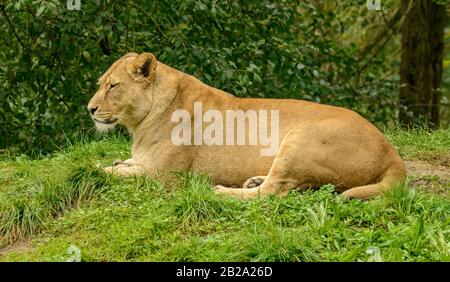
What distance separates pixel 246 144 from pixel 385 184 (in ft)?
3.79

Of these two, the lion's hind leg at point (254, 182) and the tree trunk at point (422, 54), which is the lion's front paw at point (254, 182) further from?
the tree trunk at point (422, 54)

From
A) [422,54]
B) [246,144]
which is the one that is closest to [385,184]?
[246,144]

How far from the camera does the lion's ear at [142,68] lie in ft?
23.3

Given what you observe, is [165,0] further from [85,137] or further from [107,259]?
[107,259]

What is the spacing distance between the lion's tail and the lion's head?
6.06 feet

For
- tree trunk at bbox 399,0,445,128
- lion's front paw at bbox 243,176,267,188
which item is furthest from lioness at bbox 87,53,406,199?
tree trunk at bbox 399,0,445,128

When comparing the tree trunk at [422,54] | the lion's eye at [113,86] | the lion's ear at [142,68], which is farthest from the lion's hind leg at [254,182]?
the tree trunk at [422,54]

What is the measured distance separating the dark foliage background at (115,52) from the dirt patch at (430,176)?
215 centimetres

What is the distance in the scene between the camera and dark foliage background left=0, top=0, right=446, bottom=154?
914 cm

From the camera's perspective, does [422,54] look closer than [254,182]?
No

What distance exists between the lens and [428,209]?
593cm

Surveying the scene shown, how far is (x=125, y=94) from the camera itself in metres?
7.12

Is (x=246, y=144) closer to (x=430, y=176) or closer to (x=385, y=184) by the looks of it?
(x=385, y=184)
